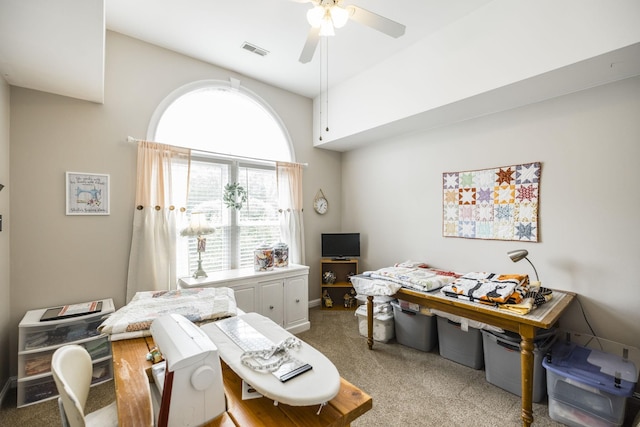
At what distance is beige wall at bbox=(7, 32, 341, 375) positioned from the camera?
2221mm

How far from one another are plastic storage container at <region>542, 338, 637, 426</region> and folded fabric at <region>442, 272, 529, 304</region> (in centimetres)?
51

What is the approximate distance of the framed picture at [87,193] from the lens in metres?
2.38

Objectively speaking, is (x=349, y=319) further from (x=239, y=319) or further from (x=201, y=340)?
(x=201, y=340)

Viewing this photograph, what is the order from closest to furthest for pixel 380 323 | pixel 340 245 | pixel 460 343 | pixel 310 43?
pixel 310 43 → pixel 460 343 → pixel 380 323 → pixel 340 245

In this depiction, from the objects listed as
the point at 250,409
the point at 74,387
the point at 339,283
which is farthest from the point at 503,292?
the point at 74,387

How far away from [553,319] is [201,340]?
2123 mm

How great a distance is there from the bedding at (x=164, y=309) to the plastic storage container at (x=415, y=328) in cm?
189

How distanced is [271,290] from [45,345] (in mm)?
1858

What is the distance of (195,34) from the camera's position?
2.65 metres

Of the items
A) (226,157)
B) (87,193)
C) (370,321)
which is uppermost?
(226,157)

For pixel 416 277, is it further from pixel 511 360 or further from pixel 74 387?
pixel 74 387

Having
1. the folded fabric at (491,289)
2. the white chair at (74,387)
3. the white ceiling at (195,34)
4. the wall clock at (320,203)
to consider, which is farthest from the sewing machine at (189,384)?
the wall clock at (320,203)

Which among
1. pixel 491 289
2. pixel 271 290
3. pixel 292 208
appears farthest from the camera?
pixel 292 208

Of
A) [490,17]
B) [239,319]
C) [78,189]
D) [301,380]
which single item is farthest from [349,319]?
[490,17]
